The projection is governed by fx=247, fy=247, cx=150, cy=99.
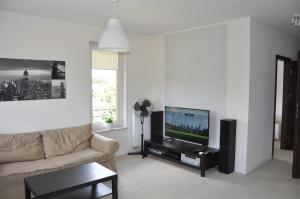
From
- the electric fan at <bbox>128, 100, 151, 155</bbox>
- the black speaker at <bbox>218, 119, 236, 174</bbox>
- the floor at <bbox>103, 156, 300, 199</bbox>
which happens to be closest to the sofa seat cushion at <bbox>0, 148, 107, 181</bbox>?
the floor at <bbox>103, 156, 300, 199</bbox>

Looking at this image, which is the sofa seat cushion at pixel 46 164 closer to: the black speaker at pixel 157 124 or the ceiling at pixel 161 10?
the black speaker at pixel 157 124

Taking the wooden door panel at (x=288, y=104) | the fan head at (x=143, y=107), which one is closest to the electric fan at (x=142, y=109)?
the fan head at (x=143, y=107)

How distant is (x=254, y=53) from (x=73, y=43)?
3.01 meters

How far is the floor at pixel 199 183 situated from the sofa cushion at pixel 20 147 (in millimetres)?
1316

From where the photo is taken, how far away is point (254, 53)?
3.97 meters

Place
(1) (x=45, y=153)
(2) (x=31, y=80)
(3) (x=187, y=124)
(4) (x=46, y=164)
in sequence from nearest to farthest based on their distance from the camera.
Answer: (4) (x=46, y=164)
(1) (x=45, y=153)
(2) (x=31, y=80)
(3) (x=187, y=124)

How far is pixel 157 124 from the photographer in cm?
508

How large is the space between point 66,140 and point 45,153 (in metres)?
0.37

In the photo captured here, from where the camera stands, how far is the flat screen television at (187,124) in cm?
429

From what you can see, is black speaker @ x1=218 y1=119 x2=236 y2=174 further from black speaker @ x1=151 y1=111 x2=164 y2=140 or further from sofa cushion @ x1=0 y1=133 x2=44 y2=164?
sofa cushion @ x1=0 y1=133 x2=44 y2=164

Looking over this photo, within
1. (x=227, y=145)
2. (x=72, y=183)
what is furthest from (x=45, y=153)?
(x=227, y=145)

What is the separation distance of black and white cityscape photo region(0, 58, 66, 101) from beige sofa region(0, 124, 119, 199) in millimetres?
594

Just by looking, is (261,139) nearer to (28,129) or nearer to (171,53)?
(171,53)

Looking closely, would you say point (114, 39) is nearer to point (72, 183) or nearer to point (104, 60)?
point (72, 183)
